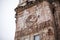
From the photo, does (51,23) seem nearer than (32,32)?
Yes

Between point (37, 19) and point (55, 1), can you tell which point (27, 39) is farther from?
point (55, 1)

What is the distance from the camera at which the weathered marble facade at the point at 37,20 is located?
6496mm

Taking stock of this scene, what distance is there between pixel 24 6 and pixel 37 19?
3.57 feet

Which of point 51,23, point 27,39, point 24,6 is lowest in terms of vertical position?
point 27,39

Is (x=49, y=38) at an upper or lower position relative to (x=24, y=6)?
lower

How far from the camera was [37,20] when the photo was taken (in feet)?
23.0

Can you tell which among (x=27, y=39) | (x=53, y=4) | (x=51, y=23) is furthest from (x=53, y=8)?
(x=27, y=39)

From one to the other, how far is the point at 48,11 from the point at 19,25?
1.73 meters

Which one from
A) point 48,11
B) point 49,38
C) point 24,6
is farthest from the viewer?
point 24,6

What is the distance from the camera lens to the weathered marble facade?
650 cm

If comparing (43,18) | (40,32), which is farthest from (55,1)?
(40,32)

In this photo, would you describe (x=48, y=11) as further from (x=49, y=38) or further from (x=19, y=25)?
(x=19, y=25)

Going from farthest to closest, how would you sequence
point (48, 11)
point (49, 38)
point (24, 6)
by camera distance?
point (24, 6) → point (48, 11) → point (49, 38)

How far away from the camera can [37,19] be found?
704cm
